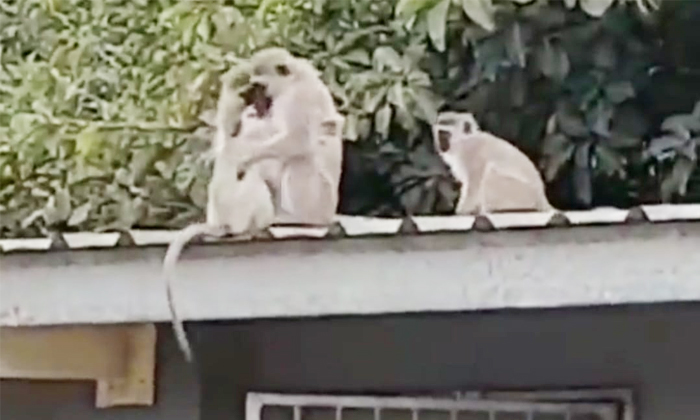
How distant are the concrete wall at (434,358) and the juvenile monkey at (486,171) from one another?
0.26m

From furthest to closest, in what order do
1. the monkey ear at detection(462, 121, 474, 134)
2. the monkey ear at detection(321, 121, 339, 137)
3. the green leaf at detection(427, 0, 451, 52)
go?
the green leaf at detection(427, 0, 451, 52), the monkey ear at detection(462, 121, 474, 134), the monkey ear at detection(321, 121, 339, 137)

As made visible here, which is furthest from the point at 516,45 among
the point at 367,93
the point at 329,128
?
the point at 329,128

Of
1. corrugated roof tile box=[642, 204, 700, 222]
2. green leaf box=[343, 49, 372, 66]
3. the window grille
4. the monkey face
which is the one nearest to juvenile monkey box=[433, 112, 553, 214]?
the monkey face

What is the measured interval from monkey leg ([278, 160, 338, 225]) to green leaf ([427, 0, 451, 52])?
1.26 m

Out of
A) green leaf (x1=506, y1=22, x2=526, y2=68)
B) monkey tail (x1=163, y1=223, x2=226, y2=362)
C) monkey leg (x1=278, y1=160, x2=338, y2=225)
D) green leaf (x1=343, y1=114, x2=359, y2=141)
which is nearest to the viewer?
monkey tail (x1=163, y1=223, x2=226, y2=362)

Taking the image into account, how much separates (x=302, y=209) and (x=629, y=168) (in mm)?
1802

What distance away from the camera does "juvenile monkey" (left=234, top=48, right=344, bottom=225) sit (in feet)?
Answer: 9.10

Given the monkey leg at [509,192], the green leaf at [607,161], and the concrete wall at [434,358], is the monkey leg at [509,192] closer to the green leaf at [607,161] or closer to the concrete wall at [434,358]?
the concrete wall at [434,358]

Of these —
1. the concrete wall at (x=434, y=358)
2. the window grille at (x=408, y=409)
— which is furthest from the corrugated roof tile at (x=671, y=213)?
the window grille at (x=408, y=409)

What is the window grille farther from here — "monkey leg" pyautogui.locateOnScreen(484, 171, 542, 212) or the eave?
the eave

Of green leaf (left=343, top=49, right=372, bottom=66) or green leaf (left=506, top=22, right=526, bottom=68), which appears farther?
green leaf (left=343, top=49, right=372, bottom=66)

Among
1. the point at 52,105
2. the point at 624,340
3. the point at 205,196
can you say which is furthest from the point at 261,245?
the point at 52,105

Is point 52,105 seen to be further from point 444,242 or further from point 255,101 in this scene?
point 444,242

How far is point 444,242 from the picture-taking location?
240 centimetres
